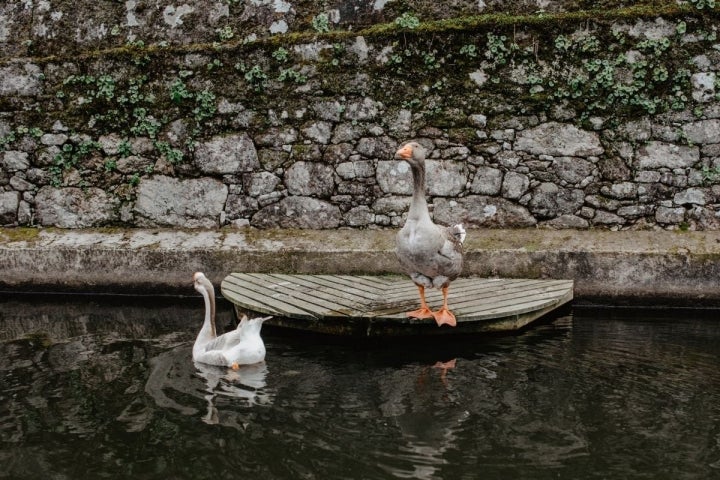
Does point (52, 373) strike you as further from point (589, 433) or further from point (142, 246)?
point (589, 433)

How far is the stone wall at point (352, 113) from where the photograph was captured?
7.41 meters

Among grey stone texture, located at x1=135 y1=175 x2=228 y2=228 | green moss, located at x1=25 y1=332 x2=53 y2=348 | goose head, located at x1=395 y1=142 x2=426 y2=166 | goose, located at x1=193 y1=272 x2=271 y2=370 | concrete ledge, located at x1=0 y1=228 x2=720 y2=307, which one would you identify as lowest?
green moss, located at x1=25 y1=332 x2=53 y2=348

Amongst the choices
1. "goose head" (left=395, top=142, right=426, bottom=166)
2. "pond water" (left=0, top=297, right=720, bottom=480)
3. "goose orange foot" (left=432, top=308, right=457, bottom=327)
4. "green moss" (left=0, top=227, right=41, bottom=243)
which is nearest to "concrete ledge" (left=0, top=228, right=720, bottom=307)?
"green moss" (left=0, top=227, right=41, bottom=243)

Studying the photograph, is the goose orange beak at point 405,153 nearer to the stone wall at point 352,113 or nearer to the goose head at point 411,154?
the goose head at point 411,154

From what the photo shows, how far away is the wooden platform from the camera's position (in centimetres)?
620

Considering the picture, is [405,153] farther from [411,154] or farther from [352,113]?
[352,113]

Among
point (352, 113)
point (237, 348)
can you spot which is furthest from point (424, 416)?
point (352, 113)

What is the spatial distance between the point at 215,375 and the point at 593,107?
15.4 ft

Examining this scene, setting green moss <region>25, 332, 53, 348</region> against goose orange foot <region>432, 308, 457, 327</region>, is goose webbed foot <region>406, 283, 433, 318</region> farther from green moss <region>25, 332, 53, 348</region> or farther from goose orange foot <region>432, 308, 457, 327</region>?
green moss <region>25, 332, 53, 348</region>

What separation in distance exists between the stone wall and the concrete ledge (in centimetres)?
23

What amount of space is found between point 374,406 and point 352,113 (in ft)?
13.1

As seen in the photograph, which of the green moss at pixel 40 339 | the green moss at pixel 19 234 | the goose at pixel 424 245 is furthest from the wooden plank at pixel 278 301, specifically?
the green moss at pixel 19 234

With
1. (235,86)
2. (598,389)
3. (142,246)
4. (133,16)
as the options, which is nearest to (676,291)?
(598,389)

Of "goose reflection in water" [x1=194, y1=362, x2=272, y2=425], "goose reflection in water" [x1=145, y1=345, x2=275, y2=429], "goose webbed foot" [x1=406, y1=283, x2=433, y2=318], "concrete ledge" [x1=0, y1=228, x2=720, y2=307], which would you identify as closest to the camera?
"goose reflection in water" [x1=145, y1=345, x2=275, y2=429]
